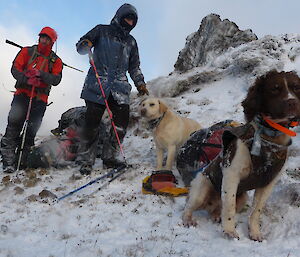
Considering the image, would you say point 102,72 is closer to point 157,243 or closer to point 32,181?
point 32,181

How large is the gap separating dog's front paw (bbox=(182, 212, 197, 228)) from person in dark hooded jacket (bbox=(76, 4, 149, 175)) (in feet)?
10.6

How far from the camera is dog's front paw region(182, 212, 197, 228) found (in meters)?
4.14

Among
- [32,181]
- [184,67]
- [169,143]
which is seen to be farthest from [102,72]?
[184,67]

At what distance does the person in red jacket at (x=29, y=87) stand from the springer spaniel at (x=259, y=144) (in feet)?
16.4

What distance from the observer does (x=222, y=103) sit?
1223 centimetres

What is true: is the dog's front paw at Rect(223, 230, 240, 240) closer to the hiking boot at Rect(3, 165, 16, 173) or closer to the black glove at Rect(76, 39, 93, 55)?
the black glove at Rect(76, 39, 93, 55)

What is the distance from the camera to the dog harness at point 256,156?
3.42 metres

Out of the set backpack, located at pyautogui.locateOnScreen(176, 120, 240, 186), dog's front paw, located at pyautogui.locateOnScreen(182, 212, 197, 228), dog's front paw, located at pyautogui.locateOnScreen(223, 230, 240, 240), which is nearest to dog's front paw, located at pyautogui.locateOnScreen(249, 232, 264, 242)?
dog's front paw, located at pyautogui.locateOnScreen(223, 230, 240, 240)

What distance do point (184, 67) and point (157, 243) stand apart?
17.7m

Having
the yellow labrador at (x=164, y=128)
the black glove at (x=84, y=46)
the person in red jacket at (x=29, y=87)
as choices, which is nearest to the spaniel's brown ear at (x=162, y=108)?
the yellow labrador at (x=164, y=128)

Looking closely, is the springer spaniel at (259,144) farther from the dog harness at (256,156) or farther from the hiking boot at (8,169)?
the hiking boot at (8,169)

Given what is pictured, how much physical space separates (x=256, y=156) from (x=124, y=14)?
4902mm

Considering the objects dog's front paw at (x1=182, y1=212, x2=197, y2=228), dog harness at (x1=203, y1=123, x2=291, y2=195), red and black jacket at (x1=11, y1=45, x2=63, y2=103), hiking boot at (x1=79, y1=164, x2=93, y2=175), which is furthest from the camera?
red and black jacket at (x1=11, y1=45, x2=63, y2=103)

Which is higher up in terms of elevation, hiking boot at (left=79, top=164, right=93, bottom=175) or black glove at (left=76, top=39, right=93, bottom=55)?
black glove at (left=76, top=39, right=93, bottom=55)
